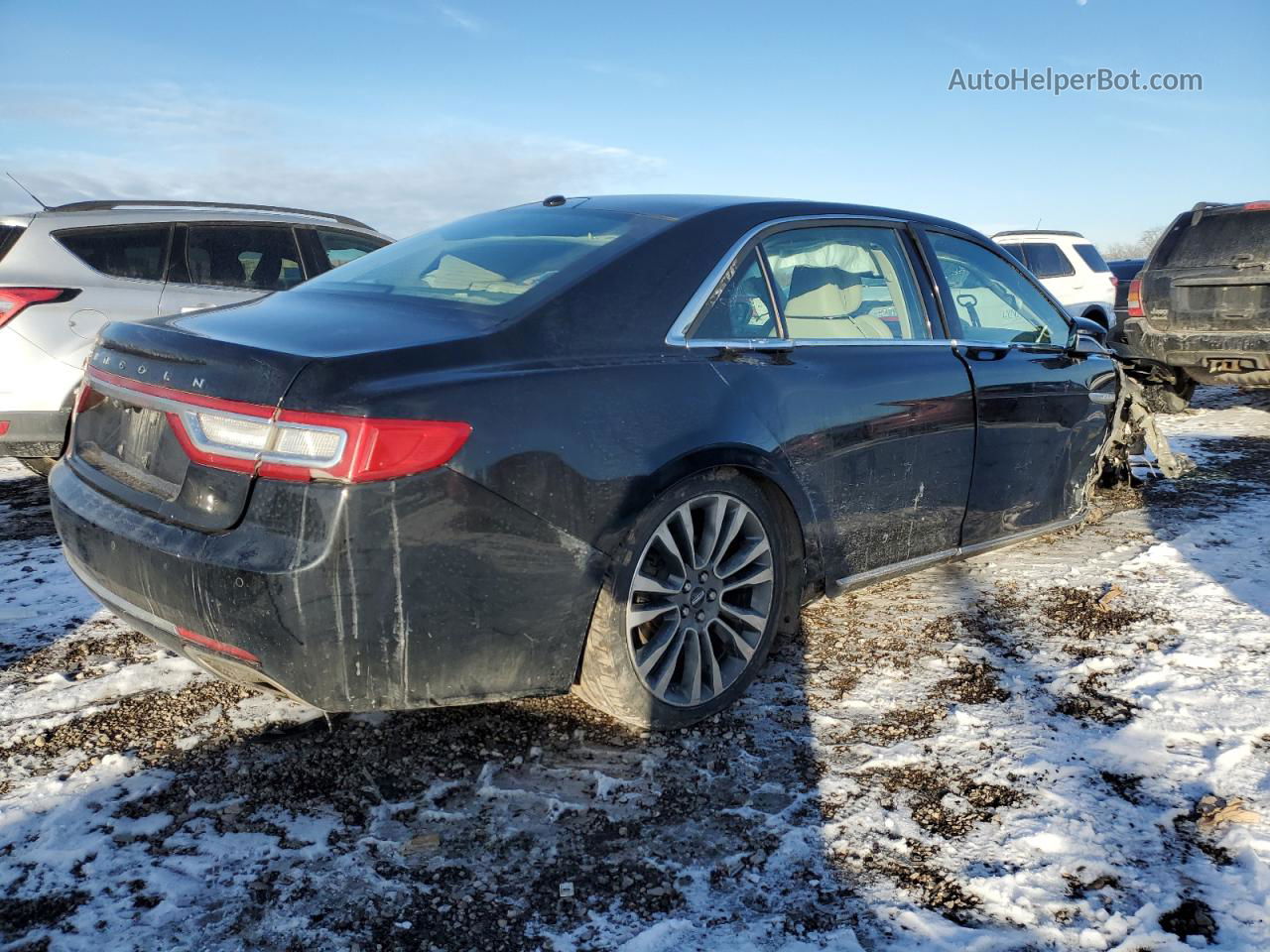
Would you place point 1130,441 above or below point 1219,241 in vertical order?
below

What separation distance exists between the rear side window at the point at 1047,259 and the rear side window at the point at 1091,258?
304 mm

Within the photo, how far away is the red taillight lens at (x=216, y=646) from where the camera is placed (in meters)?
2.41

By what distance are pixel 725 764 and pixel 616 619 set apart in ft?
1.77

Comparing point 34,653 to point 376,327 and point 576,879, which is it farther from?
point 576,879

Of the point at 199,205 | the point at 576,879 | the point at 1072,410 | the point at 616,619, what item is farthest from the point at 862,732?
the point at 199,205

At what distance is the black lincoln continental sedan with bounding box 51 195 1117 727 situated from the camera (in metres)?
2.34

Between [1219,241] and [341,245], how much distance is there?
7.24m

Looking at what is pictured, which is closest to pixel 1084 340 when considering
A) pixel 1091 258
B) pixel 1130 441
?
pixel 1130 441

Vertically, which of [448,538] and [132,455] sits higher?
[132,455]

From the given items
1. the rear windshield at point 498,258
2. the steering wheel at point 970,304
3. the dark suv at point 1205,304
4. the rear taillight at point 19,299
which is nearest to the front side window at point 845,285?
the steering wheel at point 970,304

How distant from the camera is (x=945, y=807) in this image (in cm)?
264

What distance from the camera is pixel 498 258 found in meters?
3.22

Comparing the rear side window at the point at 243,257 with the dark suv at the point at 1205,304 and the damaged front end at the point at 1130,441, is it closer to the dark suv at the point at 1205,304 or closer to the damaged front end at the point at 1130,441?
the damaged front end at the point at 1130,441

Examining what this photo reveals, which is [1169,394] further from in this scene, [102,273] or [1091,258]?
[102,273]
